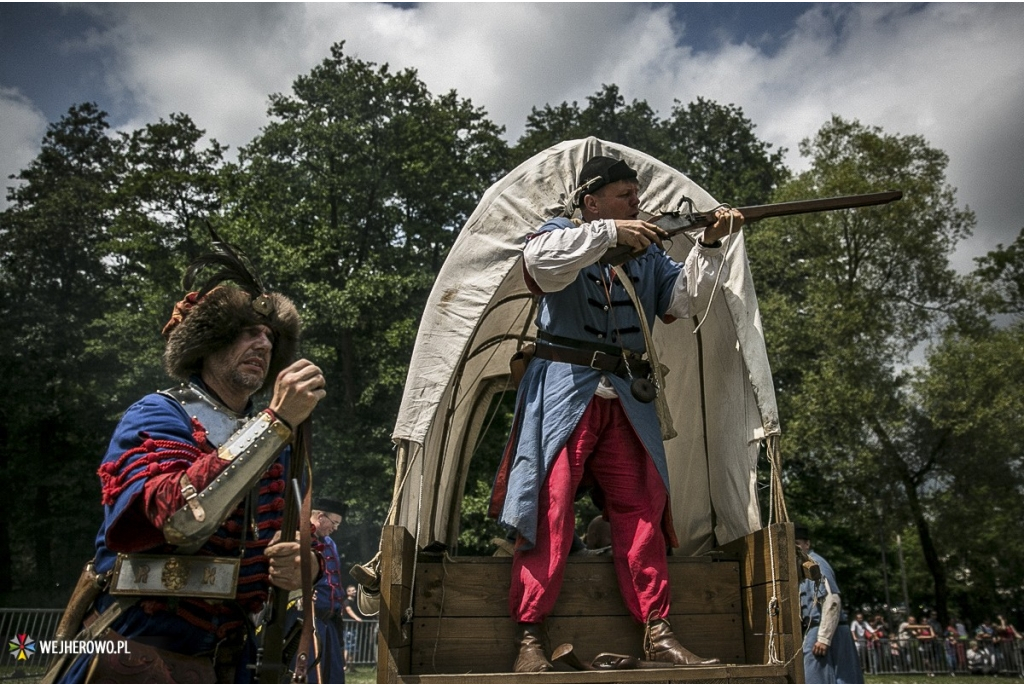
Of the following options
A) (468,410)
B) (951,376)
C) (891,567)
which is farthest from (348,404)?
(891,567)

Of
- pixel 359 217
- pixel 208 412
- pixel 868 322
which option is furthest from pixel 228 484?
pixel 359 217

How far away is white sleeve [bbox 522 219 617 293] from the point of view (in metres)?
3.77

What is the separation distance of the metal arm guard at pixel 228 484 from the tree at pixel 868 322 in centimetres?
2111

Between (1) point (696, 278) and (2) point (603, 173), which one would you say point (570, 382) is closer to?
(1) point (696, 278)

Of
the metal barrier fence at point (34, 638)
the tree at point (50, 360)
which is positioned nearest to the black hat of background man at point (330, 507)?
the metal barrier fence at point (34, 638)

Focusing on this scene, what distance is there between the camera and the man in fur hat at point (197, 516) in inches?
89.5

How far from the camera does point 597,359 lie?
4.06 m

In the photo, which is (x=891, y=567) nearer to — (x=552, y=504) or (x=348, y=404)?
(x=348, y=404)

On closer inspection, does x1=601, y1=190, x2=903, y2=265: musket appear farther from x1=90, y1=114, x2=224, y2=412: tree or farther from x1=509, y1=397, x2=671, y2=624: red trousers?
x1=90, y1=114, x2=224, y2=412: tree

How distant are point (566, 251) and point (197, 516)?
204cm

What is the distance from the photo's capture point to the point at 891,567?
1793 inches

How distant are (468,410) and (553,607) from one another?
7.16 ft

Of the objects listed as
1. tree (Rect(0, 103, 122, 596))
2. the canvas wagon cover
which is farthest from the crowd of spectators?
tree (Rect(0, 103, 122, 596))

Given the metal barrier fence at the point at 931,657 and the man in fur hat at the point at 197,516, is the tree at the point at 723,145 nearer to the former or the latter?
the metal barrier fence at the point at 931,657
